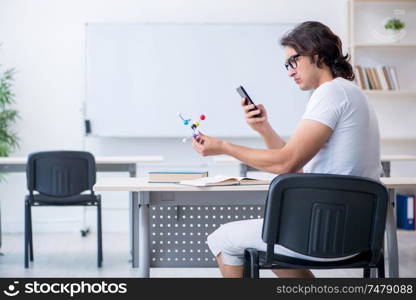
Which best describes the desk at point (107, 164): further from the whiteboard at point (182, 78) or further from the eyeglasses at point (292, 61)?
the eyeglasses at point (292, 61)

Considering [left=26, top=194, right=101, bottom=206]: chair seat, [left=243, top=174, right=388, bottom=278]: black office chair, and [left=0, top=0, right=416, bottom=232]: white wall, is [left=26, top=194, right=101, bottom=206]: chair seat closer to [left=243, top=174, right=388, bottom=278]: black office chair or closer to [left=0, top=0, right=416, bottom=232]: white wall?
[left=0, top=0, right=416, bottom=232]: white wall

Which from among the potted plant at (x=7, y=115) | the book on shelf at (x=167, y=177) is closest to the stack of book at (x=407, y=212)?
the potted plant at (x=7, y=115)

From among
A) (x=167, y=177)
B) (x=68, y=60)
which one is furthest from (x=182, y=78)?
(x=167, y=177)

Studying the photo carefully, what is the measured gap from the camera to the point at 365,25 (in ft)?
21.4

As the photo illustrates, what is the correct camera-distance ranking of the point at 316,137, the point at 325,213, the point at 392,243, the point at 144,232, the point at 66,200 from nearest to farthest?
1. the point at 325,213
2. the point at 316,137
3. the point at 144,232
4. the point at 392,243
5. the point at 66,200

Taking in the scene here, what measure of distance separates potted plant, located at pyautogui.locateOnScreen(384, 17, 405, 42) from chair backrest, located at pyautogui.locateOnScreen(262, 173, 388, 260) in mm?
4490

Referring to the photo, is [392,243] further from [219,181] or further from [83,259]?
[83,259]

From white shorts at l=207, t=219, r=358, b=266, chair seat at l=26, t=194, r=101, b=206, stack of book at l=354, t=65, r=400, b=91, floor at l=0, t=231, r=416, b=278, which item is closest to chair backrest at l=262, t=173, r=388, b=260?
white shorts at l=207, t=219, r=358, b=266

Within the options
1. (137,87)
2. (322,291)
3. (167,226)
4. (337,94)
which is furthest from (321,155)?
(137,87)

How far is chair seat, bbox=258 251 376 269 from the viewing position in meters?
2.29

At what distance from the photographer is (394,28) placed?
6355mm

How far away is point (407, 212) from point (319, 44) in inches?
170

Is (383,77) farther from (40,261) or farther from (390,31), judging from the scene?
(40,261)

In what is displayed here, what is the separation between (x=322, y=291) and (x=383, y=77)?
4.50 m
